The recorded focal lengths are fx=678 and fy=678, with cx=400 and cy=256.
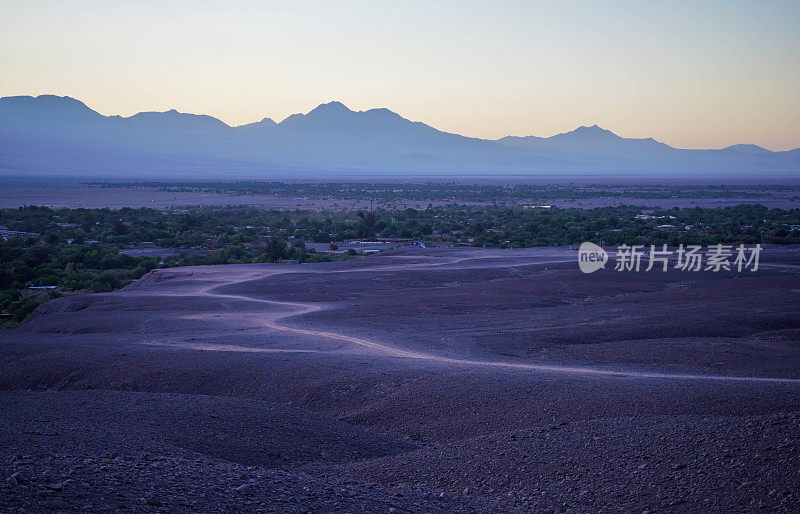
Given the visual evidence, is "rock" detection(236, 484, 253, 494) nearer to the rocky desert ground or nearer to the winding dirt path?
the rocky desert ground

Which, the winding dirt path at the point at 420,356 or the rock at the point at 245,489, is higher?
the rock at the point at 245,489

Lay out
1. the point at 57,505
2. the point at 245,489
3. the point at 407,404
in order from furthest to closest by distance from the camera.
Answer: the point at 407,404 < the point at 245,489 < the point at 57,505

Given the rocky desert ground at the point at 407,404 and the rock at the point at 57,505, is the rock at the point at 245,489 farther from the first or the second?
the rock at the point at 57,505

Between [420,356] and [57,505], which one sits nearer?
[57,505]

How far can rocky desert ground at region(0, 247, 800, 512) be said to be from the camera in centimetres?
730

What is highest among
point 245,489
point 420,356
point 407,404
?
point 245,489

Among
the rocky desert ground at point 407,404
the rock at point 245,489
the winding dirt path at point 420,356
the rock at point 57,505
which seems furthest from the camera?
the winding dirt path at point 420,356

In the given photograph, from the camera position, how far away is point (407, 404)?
488 inches

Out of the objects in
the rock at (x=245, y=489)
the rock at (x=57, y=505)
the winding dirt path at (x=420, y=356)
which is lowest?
the winding dirt path at (x=420, y=356)

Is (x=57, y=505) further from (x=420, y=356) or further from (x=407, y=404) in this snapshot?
(x=420, y=356)

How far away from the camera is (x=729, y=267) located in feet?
116

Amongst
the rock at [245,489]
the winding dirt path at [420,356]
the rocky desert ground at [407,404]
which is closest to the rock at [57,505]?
the rocky desert ground at [407,404]

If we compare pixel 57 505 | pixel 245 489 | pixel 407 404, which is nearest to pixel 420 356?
pixel 407 404

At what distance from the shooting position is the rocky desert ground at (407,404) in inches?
288
